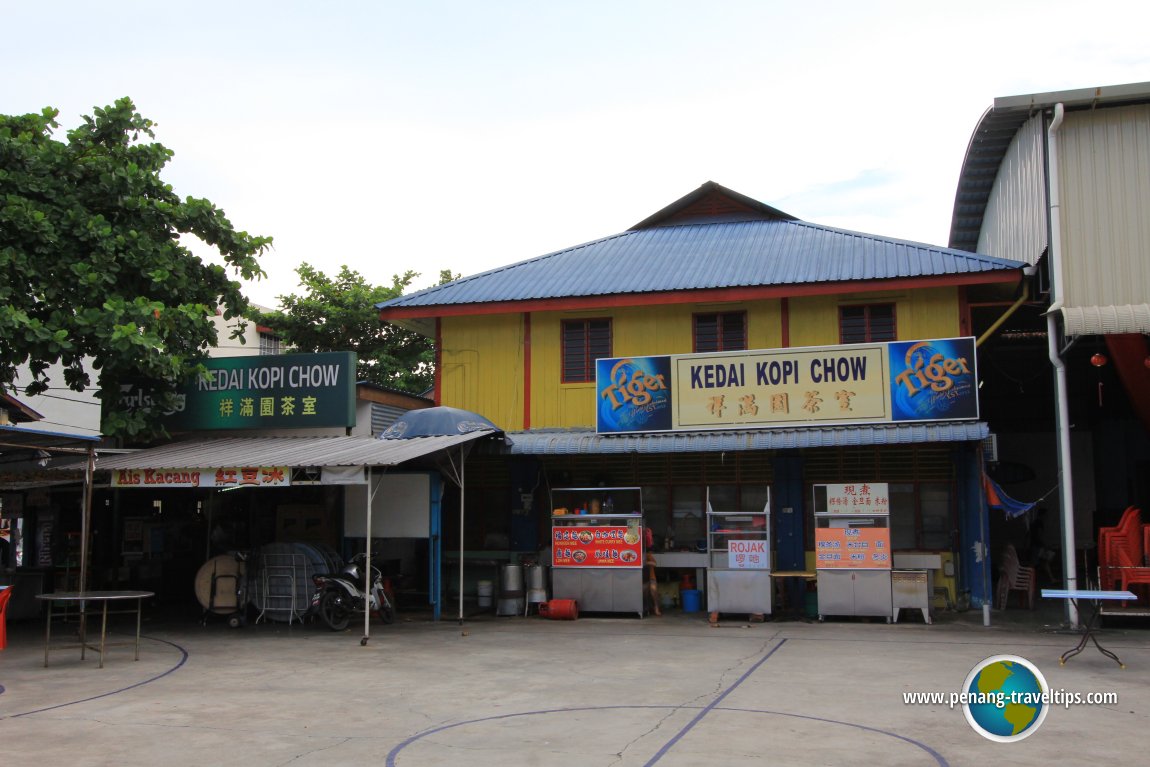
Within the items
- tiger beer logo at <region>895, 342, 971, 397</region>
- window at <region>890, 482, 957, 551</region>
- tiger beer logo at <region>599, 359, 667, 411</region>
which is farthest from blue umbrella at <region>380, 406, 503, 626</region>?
window at <region>890, 482, 957, 551</region>

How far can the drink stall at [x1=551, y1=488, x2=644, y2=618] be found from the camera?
17188 millimetres

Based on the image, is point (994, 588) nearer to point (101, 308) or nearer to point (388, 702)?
point (388, 702)

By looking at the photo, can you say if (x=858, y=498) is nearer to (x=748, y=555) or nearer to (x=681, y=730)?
(x=748, y=555)

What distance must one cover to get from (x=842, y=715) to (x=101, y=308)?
524 inches

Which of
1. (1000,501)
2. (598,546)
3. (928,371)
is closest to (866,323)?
(928,371)

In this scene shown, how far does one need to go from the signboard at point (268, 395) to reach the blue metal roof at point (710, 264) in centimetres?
254

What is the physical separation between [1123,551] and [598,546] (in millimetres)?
8004

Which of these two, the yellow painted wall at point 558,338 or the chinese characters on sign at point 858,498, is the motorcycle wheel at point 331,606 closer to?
the yellow painted wall at point 558,338


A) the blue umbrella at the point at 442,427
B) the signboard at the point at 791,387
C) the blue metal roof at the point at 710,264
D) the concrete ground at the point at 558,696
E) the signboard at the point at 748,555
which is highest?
the blue metal roof at the point at 710,264

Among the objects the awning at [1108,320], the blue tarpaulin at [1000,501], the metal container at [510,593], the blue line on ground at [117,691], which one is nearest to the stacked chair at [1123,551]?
the blue tarpaulin at [1000,501]

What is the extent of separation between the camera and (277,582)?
54.3ft

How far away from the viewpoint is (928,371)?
53.9ft

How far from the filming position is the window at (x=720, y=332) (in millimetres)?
18984

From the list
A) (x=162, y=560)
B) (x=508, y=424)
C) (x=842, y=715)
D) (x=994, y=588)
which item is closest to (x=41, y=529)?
(x=162, y=560)
